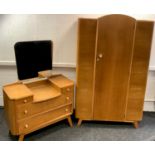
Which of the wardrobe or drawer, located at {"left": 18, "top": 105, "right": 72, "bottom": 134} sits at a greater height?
the wardrobe

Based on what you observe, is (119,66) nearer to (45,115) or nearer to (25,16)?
(45,115)

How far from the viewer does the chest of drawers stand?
2.06 metres

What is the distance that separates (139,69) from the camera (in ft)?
7.68

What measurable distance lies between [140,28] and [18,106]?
1.58 metres

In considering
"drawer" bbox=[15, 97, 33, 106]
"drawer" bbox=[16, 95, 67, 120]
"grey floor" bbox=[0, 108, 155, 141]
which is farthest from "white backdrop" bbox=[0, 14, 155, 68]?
"grey floor" bbox=[0, 108, 155, 141]

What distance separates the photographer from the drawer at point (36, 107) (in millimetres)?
2062

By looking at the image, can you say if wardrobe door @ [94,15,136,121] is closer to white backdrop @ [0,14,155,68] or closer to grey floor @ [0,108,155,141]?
grey floor @ [0,108,155,141]

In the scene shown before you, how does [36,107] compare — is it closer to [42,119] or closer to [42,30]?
[42,119]

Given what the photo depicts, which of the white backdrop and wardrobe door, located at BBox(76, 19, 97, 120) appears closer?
wardrobe door, located at BBox(76, 19, 97, 120)

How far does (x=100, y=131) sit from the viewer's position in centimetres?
251

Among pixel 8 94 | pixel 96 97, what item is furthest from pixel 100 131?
pixel 8 94

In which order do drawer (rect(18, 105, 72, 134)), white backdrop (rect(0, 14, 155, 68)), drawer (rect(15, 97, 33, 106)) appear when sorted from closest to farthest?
drawer (rect(15, 97, 33, 106)), drawer (rect(18, 105, 72, 134)), white backdrop (rect(0, 14, 155, 68))

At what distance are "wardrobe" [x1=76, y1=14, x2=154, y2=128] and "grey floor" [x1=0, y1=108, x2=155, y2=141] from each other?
12 cm
